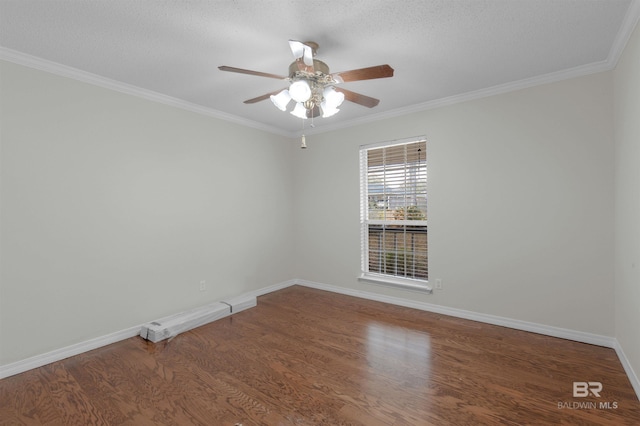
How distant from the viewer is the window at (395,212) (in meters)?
3.85

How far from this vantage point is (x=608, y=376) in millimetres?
2252

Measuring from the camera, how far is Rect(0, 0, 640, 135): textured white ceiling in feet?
6.17

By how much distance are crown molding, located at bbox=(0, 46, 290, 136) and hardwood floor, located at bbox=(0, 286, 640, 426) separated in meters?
2.48

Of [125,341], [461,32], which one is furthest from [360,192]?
[125,341]

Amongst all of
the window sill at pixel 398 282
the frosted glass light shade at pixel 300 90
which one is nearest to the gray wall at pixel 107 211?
the window sill at pixel 398 282

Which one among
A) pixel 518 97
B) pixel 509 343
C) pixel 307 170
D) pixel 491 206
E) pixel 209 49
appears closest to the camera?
pixel 209 49

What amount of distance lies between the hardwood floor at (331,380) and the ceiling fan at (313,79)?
2068 mm

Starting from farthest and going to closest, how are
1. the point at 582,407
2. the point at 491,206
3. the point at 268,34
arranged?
the point at 491,206 < the point at 268,34 < the point at 582,407

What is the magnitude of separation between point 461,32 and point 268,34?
1.38 metres

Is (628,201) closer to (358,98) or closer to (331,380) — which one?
(358,98)

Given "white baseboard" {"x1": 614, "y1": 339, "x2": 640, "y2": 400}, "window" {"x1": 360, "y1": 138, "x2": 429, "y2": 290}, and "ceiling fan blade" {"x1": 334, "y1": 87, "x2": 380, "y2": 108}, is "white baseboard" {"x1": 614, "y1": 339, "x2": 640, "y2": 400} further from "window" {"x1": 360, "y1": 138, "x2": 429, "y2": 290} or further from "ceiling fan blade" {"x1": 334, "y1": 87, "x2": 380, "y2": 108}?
"ceiling fan blade" {"x1": 334, "y1": 87, "x2": 380, "y2": 108}

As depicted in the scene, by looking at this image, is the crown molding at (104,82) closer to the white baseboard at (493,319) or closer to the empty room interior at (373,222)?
the empty room interior at (373,222)

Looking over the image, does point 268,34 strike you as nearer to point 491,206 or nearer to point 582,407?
point 491,206

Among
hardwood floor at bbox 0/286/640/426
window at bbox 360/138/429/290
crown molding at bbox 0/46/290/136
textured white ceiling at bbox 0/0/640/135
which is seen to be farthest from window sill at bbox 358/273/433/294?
crown molding at bbox 0/46/290/136
